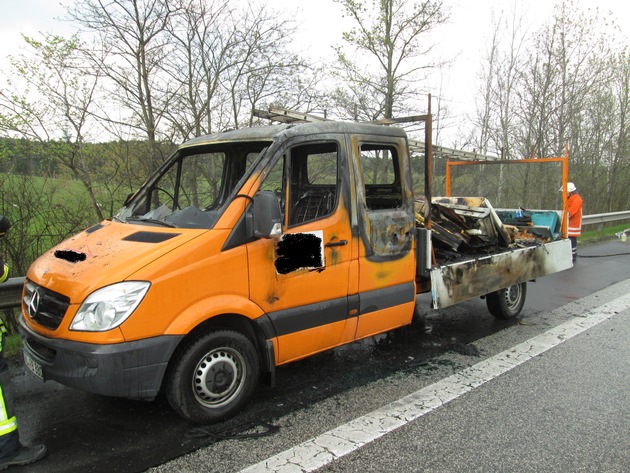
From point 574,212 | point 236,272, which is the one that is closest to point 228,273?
point 236,272

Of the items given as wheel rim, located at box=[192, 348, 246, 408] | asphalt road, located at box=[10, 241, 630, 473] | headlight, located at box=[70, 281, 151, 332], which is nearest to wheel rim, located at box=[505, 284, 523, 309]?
asphalt road, located at box=[10, 241, 630, 473]

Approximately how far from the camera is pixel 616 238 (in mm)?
14070

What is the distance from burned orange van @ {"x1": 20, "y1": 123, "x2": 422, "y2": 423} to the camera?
9.04 feet

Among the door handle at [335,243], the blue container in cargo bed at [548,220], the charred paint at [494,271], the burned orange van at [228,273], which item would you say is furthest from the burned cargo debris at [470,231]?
the door handle at [335,243]

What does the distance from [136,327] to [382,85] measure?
1287cm

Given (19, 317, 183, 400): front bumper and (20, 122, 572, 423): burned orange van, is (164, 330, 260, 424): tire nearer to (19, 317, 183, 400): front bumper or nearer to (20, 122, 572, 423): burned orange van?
(20, 122, 572, 423): burned orange van

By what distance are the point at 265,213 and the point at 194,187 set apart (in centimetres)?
168

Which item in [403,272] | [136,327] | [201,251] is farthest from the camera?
[403,272]

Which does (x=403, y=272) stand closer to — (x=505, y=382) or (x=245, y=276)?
(x=505, y=382)

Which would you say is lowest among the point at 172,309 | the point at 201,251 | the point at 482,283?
the point at 482,283

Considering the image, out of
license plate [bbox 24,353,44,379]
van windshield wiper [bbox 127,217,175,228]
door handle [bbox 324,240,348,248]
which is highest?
van windshield wiper [bbox 127,217,175,228]

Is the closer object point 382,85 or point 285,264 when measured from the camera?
point 285,264

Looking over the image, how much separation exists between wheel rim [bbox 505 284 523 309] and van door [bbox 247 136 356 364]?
281cm

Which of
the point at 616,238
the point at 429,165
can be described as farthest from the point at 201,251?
the point at 616,238
